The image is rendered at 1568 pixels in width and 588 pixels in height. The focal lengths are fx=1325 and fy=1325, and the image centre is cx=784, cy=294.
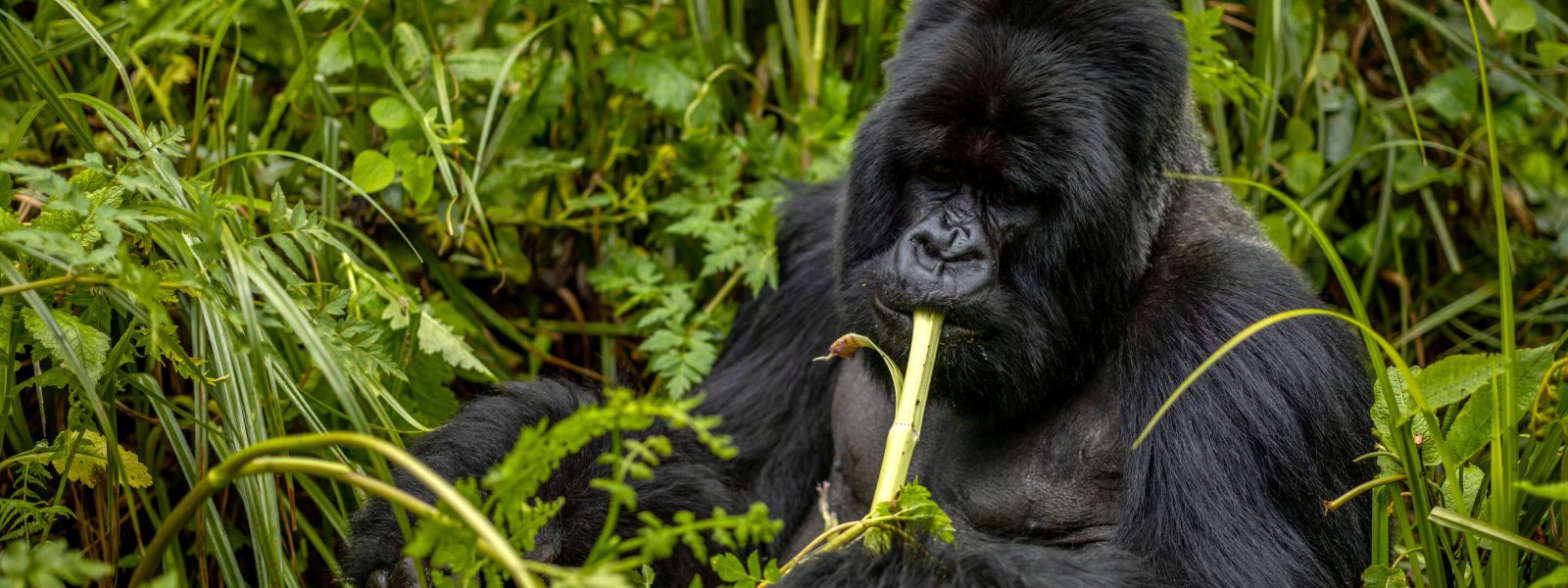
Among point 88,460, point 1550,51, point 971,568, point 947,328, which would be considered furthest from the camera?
point 1550,51

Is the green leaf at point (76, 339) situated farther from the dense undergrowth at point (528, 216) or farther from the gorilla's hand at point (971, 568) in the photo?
the gorilla's hand at point (971, 568)

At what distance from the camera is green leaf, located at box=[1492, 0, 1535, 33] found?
3889mm

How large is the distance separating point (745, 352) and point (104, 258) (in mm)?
1933

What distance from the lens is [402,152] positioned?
339 cm

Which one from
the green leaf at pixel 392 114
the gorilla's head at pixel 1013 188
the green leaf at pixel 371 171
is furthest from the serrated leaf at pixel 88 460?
the gorilla's head at pixel 1013 188

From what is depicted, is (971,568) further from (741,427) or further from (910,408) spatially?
(741,427)

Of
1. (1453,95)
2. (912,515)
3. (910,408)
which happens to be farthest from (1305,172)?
(912,515)

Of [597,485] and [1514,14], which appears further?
[1514,14]

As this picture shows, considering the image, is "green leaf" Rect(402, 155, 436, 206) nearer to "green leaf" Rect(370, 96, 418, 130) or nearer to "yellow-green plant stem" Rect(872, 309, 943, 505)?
"green leaf" Rect(370, 96, 418, 130)

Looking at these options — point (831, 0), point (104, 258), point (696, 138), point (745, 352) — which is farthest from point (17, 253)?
point (831, 0)

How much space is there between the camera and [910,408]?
2.33 m

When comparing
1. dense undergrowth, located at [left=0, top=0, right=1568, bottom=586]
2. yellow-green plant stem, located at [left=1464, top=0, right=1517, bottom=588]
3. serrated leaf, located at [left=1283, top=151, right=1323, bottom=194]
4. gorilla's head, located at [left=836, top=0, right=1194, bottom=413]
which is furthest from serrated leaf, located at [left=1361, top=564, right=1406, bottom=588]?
serrated leaf, located at [left=1283, top=151, right=1323, bottom=194]

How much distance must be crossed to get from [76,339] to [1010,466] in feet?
5.96

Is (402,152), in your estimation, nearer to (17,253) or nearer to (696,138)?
(696,138)
